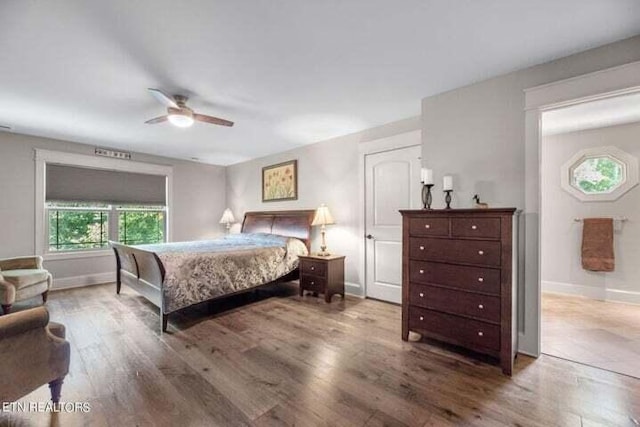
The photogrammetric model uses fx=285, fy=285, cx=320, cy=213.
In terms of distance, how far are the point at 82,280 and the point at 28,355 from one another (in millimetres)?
4079

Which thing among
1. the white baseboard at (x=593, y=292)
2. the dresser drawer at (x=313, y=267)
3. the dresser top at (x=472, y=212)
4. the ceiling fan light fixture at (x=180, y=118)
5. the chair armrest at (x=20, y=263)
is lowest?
the white baseboard at (x=593, y=292)

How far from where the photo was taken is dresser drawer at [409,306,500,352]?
2.17 m

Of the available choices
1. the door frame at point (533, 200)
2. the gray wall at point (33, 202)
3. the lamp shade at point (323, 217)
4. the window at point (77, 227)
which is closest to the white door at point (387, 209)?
the lamp shade at point (323, 217)

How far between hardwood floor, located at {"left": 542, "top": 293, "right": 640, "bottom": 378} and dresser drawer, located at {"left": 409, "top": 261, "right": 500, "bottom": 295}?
0.91 metres

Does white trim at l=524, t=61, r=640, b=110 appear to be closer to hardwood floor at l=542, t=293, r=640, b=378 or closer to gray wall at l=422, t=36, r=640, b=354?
gray wall at l=422, t=36, r=640, b=354

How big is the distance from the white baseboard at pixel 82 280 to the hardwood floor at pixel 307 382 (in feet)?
6.82

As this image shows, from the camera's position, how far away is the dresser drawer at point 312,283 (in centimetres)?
387

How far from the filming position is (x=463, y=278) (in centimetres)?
230

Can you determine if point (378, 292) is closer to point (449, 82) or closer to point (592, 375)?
point (592, 375)

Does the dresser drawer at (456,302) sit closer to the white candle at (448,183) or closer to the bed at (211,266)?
the white candle at (448,183)

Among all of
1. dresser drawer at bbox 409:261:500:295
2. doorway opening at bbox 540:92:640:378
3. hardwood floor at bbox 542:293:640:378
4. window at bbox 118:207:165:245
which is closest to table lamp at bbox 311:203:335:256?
dresser drawer at bbox 409:261:500:295

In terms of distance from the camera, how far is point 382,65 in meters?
2.38

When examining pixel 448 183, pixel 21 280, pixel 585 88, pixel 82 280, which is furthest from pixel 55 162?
pixel 585 88

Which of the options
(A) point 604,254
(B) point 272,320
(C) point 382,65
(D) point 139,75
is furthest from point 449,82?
(A) point 604,254
